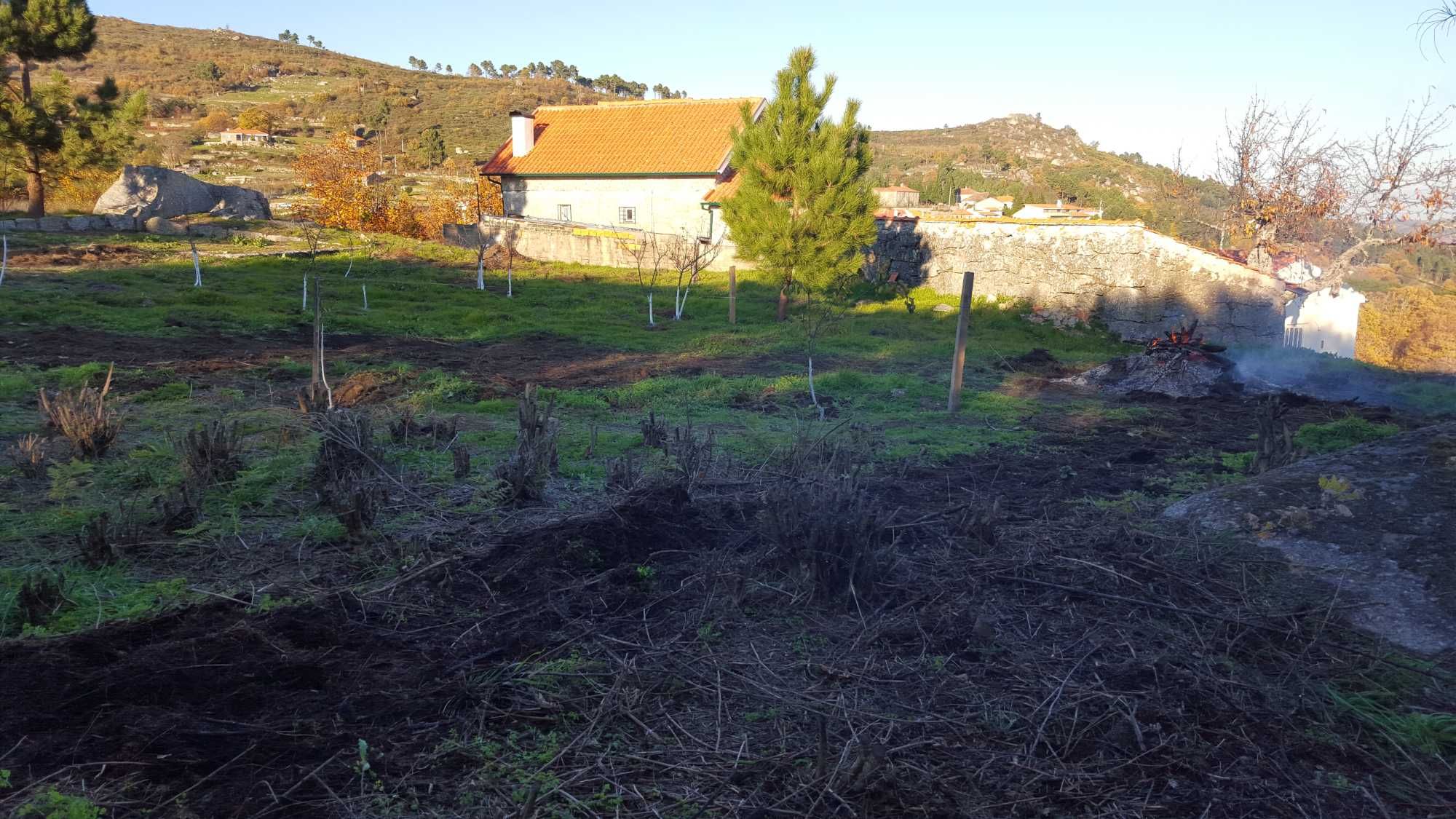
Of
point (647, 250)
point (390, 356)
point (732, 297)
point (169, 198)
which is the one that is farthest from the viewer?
point (647, 250)

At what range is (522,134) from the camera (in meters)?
28.9

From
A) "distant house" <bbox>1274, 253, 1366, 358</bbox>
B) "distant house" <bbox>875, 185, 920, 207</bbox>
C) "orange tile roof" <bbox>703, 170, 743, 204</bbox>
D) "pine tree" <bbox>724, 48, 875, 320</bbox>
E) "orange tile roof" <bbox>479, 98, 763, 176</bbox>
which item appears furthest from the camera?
"distant house" <bbox>875, 185, 920, 207</bbox>

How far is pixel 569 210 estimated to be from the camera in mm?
27938

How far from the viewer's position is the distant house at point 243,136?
44.6m

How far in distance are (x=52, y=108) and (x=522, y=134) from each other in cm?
1273

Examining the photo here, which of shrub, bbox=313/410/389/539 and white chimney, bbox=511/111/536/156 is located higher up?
white chimney, bbox=511/111/536/156

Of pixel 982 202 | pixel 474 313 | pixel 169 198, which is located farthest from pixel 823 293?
pixel 982 202

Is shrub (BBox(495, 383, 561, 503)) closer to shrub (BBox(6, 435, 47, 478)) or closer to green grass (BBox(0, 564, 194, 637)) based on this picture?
green grass (BBox(0, 564, 194, 637))

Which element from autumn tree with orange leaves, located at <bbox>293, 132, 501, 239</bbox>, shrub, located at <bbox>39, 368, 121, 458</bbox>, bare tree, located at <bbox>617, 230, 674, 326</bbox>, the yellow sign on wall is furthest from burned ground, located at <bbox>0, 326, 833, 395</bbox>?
autumn tree with orange leaves, located at <bbox>293, 132, 501, 239</bbox>

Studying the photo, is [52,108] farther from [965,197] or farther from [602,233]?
[965,197]

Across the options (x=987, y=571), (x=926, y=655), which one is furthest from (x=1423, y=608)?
(x=926, y=655)

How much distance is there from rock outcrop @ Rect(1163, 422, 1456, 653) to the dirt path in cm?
698

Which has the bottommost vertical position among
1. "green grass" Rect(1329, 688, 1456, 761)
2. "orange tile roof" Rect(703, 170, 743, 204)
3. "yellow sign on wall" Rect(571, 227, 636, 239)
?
"green grass" Rect(1329, 688, 1456, 761)

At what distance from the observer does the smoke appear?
1098 centimetres
